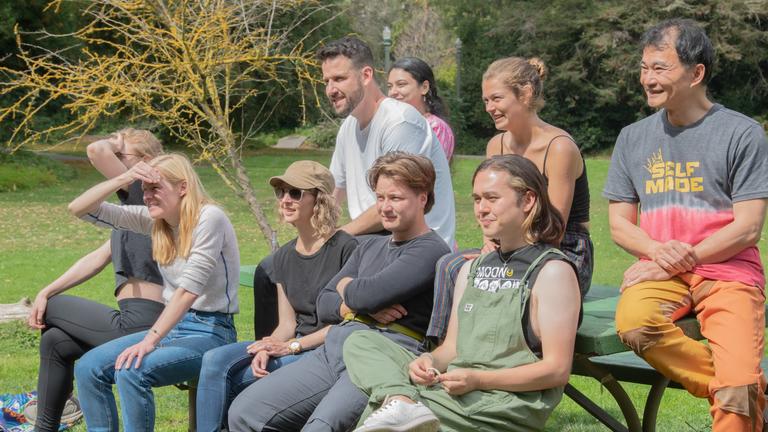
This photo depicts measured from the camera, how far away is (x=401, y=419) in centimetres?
346

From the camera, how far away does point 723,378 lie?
3781 millimetres

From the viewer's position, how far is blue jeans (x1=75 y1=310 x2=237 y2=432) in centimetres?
467

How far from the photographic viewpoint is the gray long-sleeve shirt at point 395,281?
13.6 ft

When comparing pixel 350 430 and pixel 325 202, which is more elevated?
pixel 325 202

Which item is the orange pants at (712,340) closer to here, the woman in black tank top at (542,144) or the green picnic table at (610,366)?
the green picnic table at (610,366)

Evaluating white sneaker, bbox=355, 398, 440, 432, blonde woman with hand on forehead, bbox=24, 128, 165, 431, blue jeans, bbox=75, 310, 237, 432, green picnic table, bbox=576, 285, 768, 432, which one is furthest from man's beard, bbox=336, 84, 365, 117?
white sneaker, bbox=355, 398, 440, 432

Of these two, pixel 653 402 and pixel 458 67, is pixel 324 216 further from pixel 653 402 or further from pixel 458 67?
pixel 458 67

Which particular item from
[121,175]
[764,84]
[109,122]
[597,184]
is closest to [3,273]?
[121,175]

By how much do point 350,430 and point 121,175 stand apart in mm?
1906

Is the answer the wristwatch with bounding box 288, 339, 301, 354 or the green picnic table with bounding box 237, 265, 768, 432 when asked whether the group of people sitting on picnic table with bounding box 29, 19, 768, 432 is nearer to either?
the wristwatch with bounding box 288, 339, 301, 354

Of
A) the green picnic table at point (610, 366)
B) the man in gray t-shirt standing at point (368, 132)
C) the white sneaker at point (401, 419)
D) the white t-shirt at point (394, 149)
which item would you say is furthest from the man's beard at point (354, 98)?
the white sneaker at point (401, 419)

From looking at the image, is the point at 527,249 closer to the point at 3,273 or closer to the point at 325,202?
the point at 325,202

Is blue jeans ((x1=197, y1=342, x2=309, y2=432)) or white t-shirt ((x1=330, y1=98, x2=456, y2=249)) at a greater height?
white t-shirt ((x1=330, y1=98, x2=456, y2=249))

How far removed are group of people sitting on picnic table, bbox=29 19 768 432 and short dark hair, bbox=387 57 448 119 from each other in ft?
4.82
